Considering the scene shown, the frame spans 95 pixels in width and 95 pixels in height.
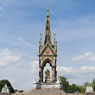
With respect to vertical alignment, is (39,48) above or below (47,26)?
below

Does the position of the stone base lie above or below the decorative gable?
below

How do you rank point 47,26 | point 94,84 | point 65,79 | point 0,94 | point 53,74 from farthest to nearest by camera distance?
point 65,79 → point 94,84 → point 47,26 → point 53,74 → point 0,94

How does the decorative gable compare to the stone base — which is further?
the decorative gable

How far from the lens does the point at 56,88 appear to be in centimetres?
5012

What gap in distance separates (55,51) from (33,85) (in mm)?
8297

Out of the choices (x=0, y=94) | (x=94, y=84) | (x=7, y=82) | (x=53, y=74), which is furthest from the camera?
(x=94, y=84)

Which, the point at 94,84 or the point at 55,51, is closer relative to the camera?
the point at 55,51

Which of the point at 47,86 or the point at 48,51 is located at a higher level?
the point at 48,51

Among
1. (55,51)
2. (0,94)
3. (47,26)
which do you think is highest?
(47,26)

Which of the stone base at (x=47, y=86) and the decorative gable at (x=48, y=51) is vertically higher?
the decorative gable at (x=48, y=51)

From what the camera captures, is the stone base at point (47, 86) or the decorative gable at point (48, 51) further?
the decorative gable at point (48, 51)

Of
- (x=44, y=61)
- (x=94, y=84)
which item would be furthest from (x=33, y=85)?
(x=94, y=84)

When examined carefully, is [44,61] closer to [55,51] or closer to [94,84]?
[55,51]

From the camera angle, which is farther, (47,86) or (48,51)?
(48,51)
